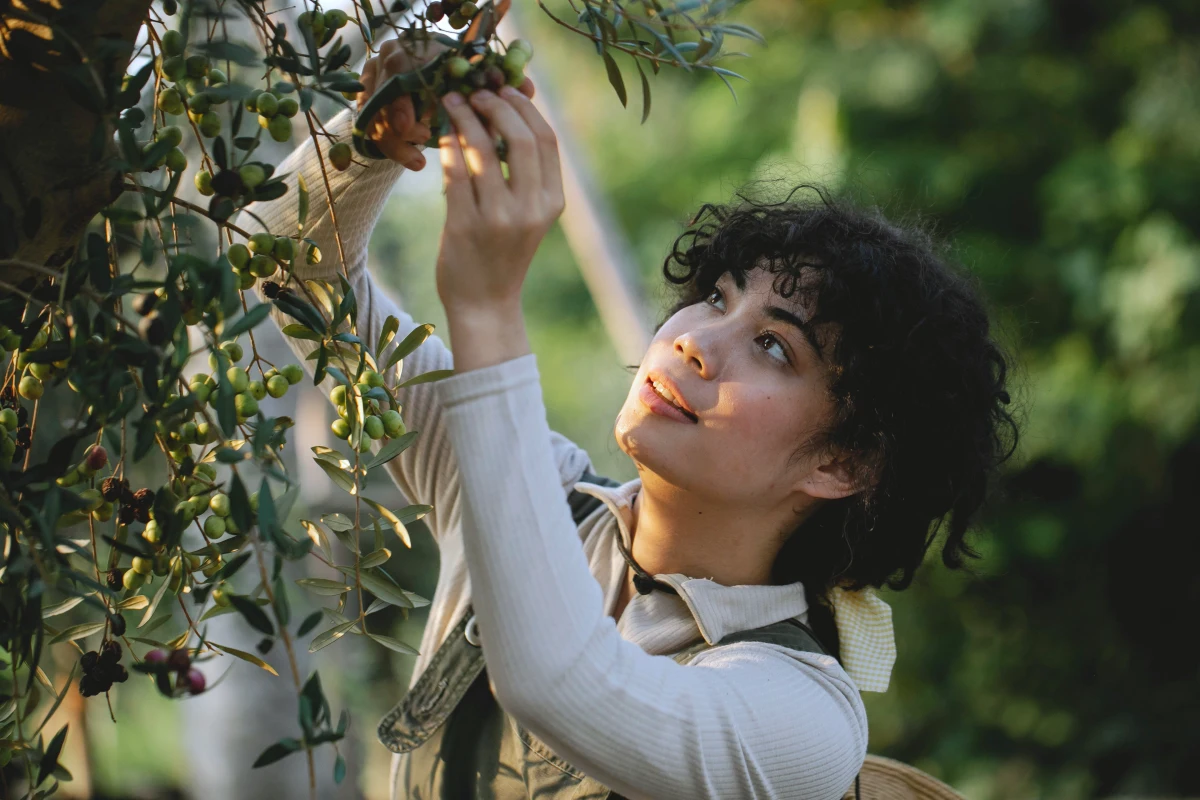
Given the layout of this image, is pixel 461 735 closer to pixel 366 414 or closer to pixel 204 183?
pixel 366 414

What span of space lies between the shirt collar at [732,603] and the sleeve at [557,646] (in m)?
0.27

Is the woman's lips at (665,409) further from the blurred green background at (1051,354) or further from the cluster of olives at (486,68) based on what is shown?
the blurred green background at (1051,354)

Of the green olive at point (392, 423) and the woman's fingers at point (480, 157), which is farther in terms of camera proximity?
the green olive at point (392, 423)

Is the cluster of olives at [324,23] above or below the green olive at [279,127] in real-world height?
above

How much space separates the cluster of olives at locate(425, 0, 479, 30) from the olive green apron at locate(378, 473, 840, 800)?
2.53ft

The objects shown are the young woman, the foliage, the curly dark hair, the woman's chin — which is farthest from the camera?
the curly dark hair

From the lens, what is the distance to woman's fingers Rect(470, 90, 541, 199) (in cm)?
88

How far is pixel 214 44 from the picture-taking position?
81 centimetres

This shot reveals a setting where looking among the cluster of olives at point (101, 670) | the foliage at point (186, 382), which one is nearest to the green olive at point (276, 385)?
the foliage at point (186, 382)

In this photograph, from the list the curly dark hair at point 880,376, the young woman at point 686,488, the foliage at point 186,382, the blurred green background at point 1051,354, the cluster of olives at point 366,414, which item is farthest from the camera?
the blurred green background at point 1051,354

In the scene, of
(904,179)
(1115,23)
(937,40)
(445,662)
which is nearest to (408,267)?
(904,179)

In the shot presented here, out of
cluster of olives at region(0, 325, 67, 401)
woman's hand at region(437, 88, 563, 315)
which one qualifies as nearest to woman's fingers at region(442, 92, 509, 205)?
woman's hand at region(437, 88, 563, 315)

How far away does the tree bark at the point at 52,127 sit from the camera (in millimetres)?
803

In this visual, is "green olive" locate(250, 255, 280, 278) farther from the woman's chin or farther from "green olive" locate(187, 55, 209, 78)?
the woman's chin
